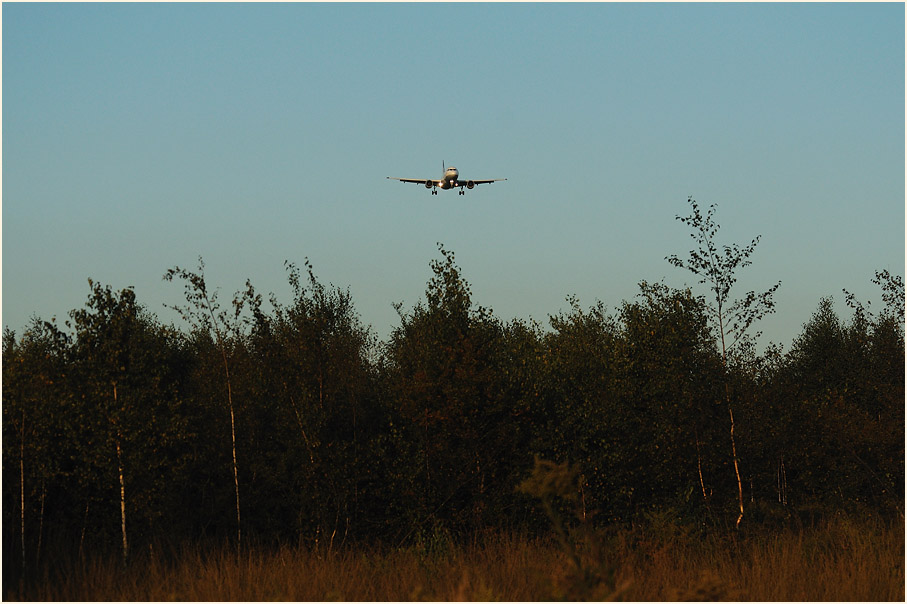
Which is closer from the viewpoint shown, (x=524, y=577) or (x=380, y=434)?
(x=524, y=577)

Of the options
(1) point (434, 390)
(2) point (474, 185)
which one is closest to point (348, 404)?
(1) point (434, 390)

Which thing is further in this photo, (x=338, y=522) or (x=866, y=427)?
(x=866, y=427)

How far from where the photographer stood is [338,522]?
27750 mm

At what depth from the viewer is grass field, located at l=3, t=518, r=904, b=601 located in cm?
1484

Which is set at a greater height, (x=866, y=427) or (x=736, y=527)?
(x=866, y=427)

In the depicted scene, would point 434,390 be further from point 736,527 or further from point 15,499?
point 15,499

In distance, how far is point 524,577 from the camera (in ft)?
55.7

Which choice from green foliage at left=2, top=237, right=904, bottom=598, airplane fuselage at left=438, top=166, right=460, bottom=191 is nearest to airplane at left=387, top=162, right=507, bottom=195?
airplane fuselage at left=438, top=166, right=460, bottom=191

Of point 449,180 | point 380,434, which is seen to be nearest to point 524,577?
point 380,434

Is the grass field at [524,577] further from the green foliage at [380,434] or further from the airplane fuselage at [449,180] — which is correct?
the airplane fuselage at [449,180]

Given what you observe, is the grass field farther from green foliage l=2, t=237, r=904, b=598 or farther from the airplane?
the airplane

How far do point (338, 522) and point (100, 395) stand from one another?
8.04 m

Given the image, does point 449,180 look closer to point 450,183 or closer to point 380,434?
point 450,183

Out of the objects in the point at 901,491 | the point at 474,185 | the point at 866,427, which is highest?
the point at 474,185
